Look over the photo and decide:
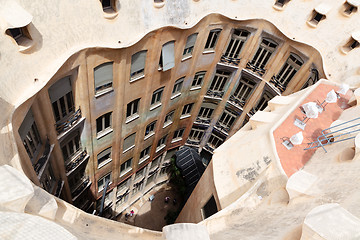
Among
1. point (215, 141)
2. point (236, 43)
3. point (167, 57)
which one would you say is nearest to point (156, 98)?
point (167, 57)

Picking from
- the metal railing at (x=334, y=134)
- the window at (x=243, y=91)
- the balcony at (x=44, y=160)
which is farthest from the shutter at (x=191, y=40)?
the balcony at (x=44, y=160)

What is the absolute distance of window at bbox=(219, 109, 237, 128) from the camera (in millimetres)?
31059

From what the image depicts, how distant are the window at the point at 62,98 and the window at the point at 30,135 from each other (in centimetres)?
158

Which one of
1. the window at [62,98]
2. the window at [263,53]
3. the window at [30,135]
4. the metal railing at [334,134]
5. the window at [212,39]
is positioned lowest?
the metal railing at [334,134]

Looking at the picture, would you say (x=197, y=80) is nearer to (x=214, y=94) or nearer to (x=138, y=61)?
(x=214, y=94)

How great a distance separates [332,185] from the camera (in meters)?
10.7

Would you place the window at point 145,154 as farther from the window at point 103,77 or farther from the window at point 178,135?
the window at point 103,77

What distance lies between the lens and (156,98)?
2483 cm

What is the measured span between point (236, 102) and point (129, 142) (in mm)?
11604

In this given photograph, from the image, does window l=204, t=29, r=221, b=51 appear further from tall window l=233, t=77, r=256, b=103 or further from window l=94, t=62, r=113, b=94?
window l=94, t=62, r=113, b=94

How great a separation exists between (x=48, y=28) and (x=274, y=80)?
19047 millimetres

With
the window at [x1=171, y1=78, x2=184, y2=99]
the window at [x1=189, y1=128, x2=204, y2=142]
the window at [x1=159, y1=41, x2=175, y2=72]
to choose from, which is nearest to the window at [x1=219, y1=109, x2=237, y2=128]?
the window at [x1=189, y1=128, x2=204, y2=142]

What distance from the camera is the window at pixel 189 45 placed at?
22.0 m

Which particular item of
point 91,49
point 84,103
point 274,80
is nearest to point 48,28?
point 91,49
